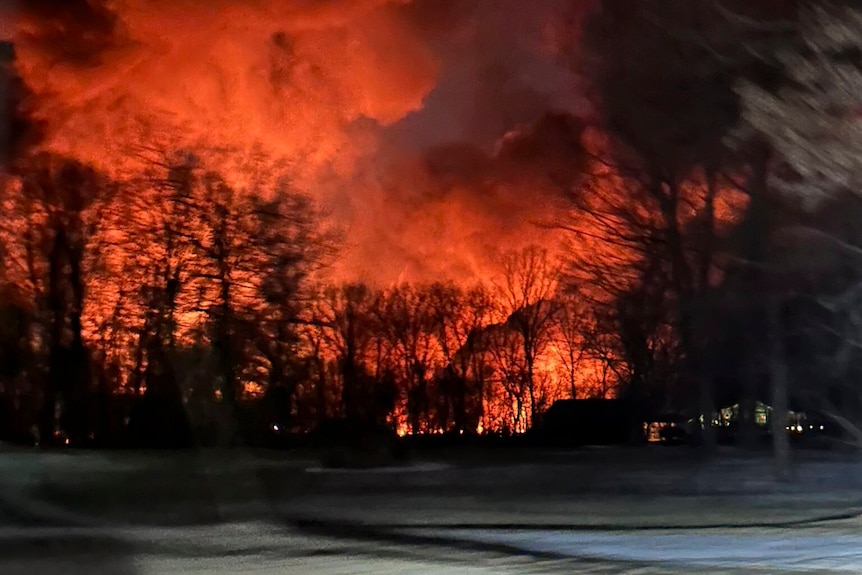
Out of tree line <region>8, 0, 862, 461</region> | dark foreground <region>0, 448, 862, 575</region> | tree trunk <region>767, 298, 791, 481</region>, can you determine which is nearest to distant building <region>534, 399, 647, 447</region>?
tree line <region>8, 0, 862, 461</region>

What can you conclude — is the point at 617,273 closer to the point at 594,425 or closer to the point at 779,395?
the point at 779,395

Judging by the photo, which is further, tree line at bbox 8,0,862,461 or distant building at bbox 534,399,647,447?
distant building at bbox 534,399,647,447

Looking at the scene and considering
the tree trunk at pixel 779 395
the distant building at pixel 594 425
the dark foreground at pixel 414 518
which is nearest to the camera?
the dark foreground at pixel 414 518

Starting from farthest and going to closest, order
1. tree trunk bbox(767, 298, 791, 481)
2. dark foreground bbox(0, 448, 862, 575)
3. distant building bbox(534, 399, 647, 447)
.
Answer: distant building bbox(534, 399, 647, 447) < tree trunk bbox(767, 298, 791, 481) < dark foreground bbox(0, 448, 862, 575)

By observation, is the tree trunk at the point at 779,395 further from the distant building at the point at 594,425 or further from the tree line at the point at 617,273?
the distant building at the point at 594,425

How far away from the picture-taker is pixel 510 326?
58.3 meters

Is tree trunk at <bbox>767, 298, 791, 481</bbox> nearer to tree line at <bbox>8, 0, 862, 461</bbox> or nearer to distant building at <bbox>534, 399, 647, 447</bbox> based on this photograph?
tree line at <bbox>8, 0, 862, 461</bbox>

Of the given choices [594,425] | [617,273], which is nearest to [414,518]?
[617,273]

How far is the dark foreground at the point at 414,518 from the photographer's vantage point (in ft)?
36.2

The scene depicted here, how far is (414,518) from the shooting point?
15977 millimetres

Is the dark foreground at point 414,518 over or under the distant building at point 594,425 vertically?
under

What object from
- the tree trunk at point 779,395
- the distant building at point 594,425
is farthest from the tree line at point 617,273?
the distant building at point 594,425

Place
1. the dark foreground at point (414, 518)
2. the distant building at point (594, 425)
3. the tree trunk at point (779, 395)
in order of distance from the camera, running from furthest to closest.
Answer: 1. the distant building at point (594, 425)
2. the tree trunk at point (779, 395)
3. the dark foreground at point (414, 518)

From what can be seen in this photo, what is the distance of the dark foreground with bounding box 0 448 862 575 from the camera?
11.0m
